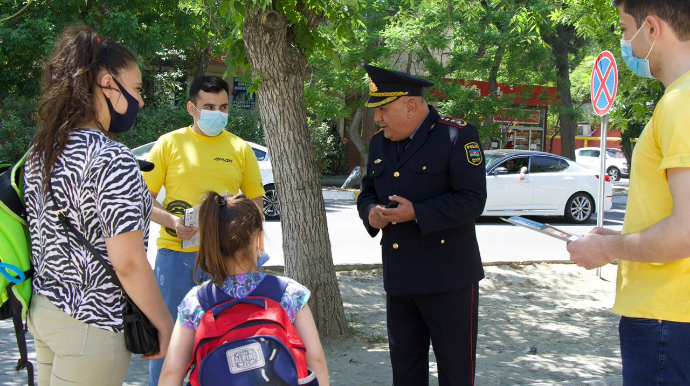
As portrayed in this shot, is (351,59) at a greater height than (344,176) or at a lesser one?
greater

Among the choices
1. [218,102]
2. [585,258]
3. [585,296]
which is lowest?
[585,296]

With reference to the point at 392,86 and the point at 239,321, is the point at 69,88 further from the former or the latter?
the point at 392,86

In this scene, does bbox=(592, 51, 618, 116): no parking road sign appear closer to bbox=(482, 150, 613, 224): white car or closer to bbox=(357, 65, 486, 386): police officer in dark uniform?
bbox=(357, 65, 486, 386): police officer in dark uniform

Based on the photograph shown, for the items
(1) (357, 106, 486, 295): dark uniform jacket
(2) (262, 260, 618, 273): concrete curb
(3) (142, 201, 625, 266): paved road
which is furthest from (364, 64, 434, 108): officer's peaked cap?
(2) (262, 260, 618, 273): concrete curb

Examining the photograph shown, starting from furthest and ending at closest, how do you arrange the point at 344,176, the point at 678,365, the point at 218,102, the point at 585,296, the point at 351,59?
the point at 344,176, the point at 351,59, the point at 585,296, the point at 218,102, the point at 678,365

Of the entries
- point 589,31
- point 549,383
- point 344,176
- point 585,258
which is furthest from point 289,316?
point 344,176

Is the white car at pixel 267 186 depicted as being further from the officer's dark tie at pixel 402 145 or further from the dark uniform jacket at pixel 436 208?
the dark uniform jacket at pixel 436 208

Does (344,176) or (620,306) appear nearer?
(620,306)

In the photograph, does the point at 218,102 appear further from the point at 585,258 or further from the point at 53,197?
the point at 585,258

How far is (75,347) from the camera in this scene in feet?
7.20

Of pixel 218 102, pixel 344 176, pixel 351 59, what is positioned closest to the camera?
pixel 218 102

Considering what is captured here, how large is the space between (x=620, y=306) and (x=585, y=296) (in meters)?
5.57

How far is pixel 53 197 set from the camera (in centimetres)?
217

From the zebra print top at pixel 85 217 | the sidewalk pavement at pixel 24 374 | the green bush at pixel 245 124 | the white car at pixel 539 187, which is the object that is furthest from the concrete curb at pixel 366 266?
the green bush at pixel 245 124
